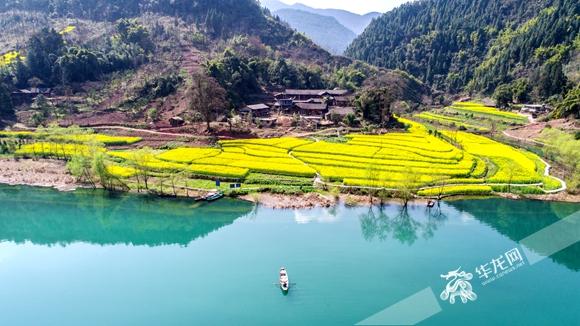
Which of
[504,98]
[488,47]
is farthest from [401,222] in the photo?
[488,47]

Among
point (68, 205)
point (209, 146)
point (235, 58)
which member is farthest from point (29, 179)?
point (235, 58)

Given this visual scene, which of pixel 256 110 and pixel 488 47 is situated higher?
pixel 488 47

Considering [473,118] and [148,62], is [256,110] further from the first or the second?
[473,118]

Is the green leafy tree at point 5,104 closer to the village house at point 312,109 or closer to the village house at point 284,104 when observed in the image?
the village house at point 284,104

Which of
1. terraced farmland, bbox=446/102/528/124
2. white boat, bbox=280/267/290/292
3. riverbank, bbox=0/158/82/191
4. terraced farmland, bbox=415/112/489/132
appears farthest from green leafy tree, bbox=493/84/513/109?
riverbank, bbox=0/158/82/191

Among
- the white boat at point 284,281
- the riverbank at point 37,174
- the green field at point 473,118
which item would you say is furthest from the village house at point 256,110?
the white boat at point 284,281

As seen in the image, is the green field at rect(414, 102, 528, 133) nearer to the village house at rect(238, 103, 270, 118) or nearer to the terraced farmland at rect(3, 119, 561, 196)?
the terraced farmland at rect(3, 119, 561, 196)
